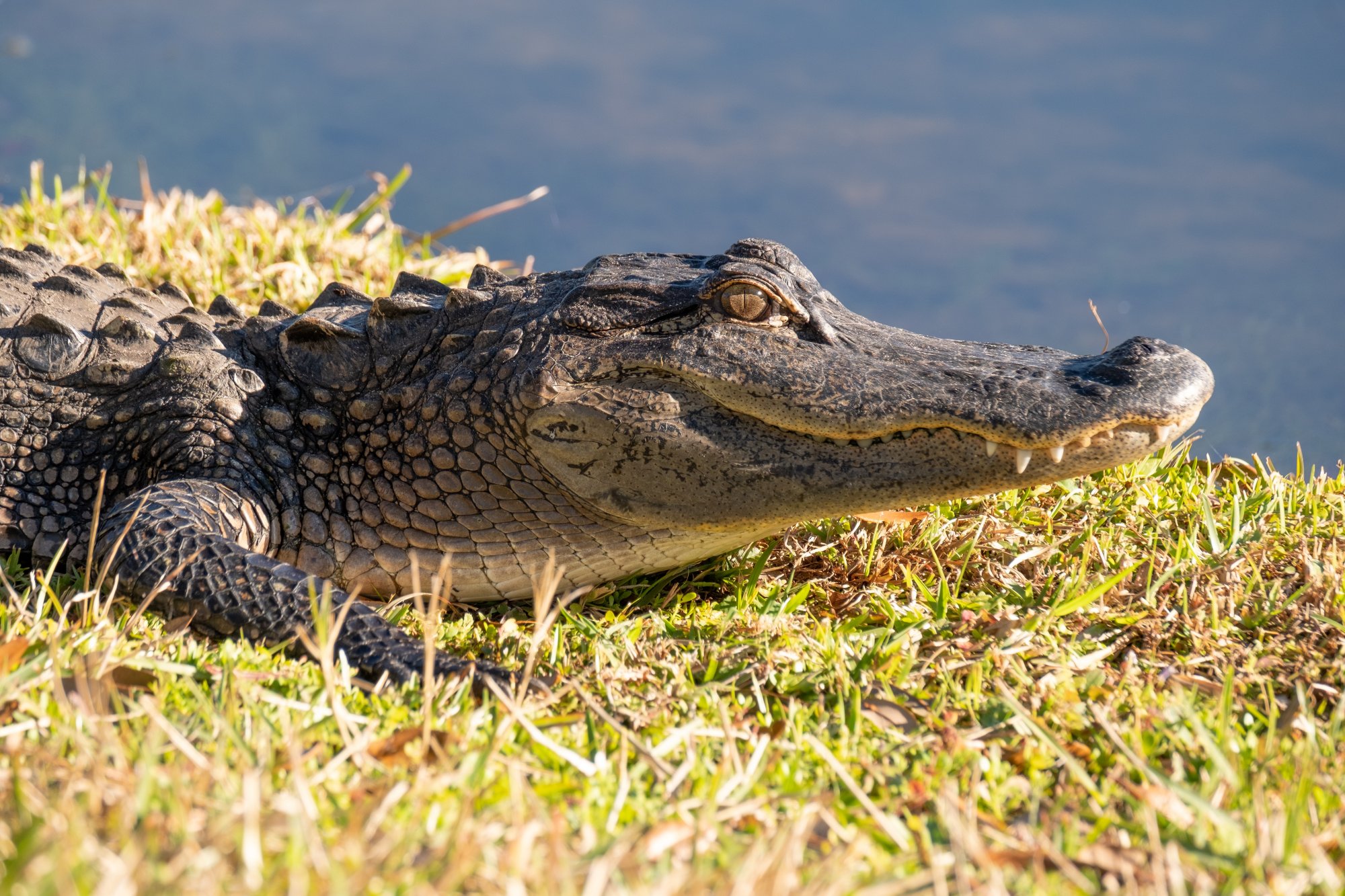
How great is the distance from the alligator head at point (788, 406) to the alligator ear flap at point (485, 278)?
40 cm

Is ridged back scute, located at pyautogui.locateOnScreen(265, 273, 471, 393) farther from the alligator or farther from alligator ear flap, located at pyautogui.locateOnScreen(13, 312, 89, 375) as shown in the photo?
alligator ear flap, located at pyautogui.locateOnScreen(13, 312, 89, 375)

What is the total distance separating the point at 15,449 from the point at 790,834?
254cm

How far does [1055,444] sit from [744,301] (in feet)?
2.73

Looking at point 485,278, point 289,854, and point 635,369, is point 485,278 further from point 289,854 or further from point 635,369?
point 289,854

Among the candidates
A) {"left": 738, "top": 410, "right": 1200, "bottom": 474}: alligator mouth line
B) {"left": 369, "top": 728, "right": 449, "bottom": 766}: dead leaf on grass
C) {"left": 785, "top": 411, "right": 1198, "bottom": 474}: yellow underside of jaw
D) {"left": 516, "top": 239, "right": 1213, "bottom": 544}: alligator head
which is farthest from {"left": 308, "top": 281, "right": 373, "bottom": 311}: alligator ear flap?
{"left": 369, "top": 728, "right": 449, "bottom": 766}: dead leaf on grass

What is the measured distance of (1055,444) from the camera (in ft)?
8.21

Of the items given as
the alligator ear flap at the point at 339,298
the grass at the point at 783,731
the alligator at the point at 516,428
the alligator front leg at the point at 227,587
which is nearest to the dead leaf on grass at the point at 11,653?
the grass at the point at 783,731

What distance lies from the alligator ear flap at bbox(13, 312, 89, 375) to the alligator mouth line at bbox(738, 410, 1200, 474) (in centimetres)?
207

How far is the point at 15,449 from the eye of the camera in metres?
3.01

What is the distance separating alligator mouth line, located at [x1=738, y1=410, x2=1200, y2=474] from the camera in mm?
2504

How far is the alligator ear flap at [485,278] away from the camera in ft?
10.5

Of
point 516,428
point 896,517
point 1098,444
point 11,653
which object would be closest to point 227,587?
point 11,653

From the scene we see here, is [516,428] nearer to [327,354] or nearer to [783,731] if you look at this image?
[327,354]

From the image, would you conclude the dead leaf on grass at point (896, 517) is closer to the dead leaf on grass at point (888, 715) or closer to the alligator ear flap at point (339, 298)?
the dead leaf on grass at point (888, 715)
